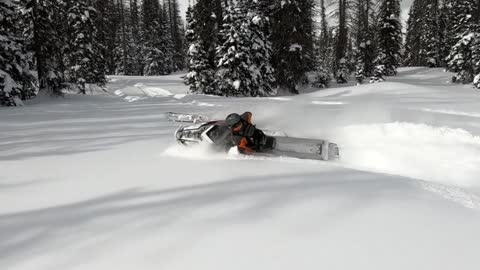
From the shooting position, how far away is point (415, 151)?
6883 mm

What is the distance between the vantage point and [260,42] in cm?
2359

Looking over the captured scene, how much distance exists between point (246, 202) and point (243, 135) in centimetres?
272

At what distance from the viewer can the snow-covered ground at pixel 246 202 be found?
10.6ft

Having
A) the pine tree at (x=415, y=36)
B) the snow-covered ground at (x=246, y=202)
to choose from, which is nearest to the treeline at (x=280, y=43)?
the pine tree at (x=415, y=36)

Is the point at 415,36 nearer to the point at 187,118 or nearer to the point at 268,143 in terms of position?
the point at 187,118

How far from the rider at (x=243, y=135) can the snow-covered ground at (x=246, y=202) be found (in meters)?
0.35

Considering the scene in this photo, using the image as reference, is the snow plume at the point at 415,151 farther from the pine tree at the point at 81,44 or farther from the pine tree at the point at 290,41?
the pine tree at the point at 81,44

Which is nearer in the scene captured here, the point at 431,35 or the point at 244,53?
the point at 244,53

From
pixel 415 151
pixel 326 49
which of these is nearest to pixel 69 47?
pixel 415 151

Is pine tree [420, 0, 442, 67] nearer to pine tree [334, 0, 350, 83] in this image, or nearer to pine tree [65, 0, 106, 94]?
pine tree [334, 0, 350, 83]

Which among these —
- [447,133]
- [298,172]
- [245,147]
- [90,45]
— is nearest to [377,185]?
[298,172]

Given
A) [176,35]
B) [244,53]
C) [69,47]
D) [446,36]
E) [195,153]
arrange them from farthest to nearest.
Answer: [176,35] → [446,36] → [69,47] → [244,53] → [195,153]

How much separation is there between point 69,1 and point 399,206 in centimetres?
3105

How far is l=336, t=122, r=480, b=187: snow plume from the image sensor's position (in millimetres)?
5875
